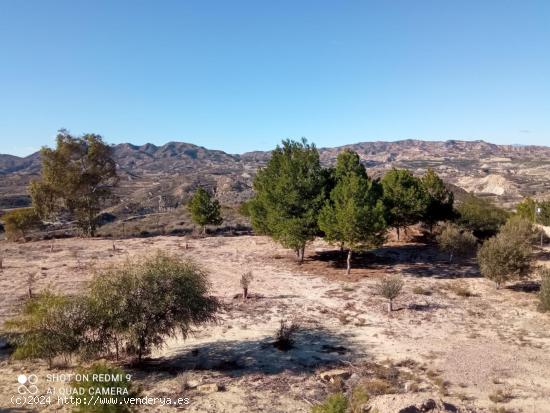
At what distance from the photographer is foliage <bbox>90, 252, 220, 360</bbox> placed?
46.8 feet

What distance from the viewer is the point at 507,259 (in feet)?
80.5

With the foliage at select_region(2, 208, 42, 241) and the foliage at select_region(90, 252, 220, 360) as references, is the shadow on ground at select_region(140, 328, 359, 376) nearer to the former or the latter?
the foliage at select_region(90, 252, 220, 360)

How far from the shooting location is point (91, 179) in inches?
1847

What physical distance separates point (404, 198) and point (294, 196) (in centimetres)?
1229

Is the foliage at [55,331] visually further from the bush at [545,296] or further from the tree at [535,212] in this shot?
the tree at [535,212]

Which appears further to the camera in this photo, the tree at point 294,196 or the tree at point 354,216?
the tree at point 294,196

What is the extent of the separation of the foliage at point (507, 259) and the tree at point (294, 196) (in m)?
12.1

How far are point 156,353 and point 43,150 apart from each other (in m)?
36.8

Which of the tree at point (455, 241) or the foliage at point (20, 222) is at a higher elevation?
the foliage at point (20, 222)

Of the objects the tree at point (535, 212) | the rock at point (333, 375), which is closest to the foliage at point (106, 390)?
the rock at point (333, 375)

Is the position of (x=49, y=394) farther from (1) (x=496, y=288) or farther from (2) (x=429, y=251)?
(2) (x=429, y=251)

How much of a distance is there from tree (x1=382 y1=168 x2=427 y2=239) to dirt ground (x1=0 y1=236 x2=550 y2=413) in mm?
→ 4840

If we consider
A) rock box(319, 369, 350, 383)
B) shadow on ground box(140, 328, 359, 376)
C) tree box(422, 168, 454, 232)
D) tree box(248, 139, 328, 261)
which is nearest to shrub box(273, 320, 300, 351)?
shadow on ground box(140, 328, 359, 376)

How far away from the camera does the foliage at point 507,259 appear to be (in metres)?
24.4
